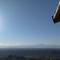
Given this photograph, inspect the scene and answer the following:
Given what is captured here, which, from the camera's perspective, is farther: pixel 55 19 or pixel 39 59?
pixel 39 59

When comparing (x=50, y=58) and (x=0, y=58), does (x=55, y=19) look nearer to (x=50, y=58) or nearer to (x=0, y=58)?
(x=50, y=58)

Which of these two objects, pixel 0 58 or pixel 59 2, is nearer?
pixel 59 2

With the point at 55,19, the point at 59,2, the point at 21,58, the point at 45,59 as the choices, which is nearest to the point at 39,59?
the point at 45,59

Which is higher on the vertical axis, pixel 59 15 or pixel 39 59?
pixel 59 15

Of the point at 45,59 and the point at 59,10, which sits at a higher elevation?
the point at 59,10

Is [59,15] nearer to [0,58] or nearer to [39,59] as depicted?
[39,59]

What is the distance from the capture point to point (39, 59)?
31.2 ft

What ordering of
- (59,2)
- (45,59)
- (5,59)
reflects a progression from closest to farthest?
(59,2)
(45,59)
(5,59)

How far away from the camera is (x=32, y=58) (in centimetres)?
979

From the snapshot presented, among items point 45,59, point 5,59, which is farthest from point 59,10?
point 5,59

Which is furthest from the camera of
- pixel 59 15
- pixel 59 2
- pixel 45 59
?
pixel 45 59

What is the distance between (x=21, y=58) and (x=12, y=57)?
41 centimetres

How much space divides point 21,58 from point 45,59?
1579mm

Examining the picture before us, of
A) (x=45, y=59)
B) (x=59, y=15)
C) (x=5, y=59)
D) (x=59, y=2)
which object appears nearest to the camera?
(x=59, y=2)
